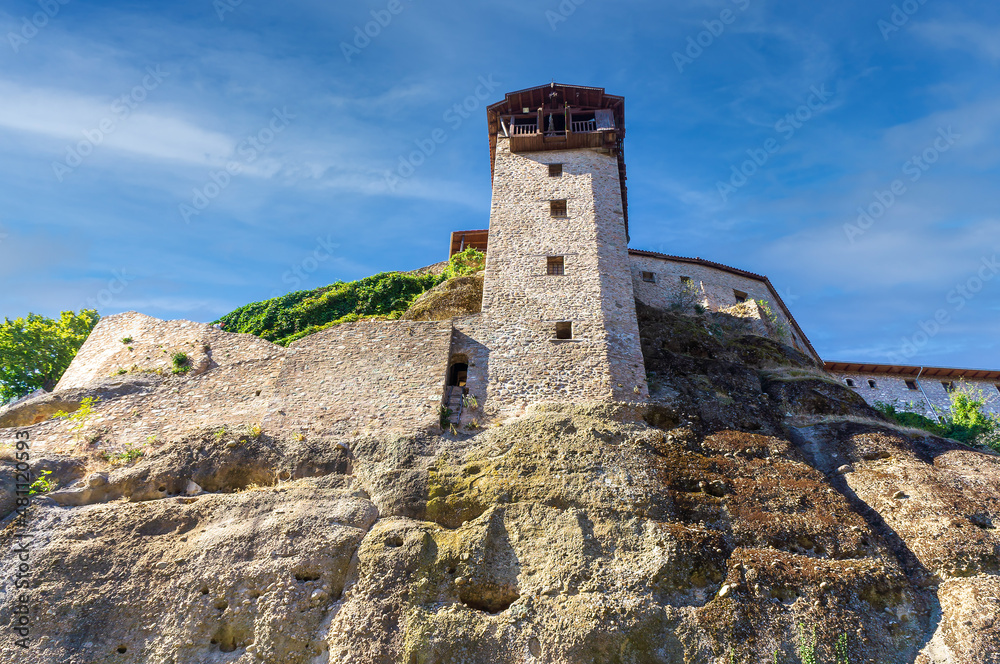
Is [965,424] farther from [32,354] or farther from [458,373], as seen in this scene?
[32,354]

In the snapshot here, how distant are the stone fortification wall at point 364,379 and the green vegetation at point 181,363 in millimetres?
3094

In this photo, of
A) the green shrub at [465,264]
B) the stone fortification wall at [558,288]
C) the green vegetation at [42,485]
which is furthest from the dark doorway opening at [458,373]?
the green vegetation at [42,485]

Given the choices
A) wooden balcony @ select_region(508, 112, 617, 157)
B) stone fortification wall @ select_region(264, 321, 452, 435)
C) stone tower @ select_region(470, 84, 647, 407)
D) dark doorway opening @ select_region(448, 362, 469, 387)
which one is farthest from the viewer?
wooden balcony @ select_region(508, 112, 617, 157)

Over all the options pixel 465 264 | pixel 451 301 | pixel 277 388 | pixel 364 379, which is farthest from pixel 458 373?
pixel 465 264

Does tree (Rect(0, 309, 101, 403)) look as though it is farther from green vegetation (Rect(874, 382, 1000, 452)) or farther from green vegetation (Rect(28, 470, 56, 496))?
green vegetation (Rect(874, 382, 1000, 452))

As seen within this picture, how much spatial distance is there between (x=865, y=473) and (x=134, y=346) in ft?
64.2

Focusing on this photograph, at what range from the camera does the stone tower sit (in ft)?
52.5

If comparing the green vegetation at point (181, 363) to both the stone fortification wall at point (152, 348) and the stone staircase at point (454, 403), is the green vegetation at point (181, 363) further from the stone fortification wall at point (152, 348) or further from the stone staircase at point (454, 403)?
the stone staircase at point (454, 403)

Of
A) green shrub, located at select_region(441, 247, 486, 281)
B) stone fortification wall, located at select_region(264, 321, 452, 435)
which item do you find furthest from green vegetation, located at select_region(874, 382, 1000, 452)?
green shrub, located at select_region(441, 247, 486, 281)

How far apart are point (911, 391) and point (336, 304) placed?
88.4 ft

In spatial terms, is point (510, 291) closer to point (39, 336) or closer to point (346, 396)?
point (346, 396)

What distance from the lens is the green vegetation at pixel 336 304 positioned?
23.8 m

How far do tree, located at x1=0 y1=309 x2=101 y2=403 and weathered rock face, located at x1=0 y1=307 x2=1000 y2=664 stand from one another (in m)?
11.5

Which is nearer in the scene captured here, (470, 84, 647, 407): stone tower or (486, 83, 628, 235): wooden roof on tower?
(470, 84, 647, 407): stone tower
